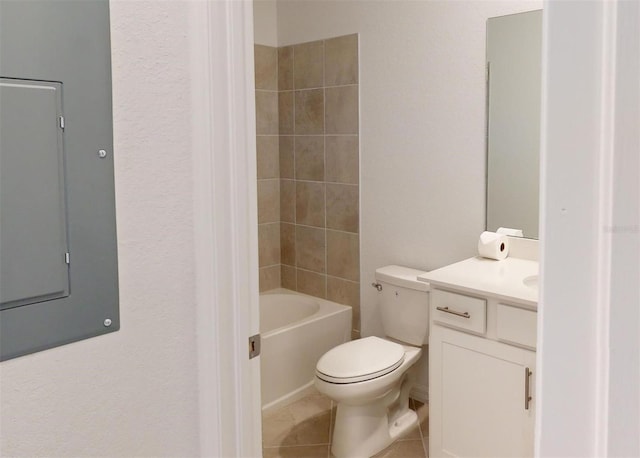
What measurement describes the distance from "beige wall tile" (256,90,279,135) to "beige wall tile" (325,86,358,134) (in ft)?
1.43

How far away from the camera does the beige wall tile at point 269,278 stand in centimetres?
363

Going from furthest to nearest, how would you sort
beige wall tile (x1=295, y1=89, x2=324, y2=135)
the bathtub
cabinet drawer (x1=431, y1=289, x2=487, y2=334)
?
beige wall tile (x1=295, y1=89, x2=324, y2=135) < the bathtub < cabinet drawer (x1=431, y1=289, x2=487, y2=334)

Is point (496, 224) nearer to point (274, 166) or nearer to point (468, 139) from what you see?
point (468, 139)

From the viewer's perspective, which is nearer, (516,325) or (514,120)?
(516,325)

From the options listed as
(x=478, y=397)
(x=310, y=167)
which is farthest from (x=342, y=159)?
(x=478, y=397)

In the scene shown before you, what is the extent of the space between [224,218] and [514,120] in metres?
1.75

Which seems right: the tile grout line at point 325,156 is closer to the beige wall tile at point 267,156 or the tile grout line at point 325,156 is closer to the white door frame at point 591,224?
the beige wall tile at point 267,156

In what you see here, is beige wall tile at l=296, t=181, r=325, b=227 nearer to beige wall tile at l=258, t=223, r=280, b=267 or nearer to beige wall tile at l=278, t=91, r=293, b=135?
beige wall tile at l=258, t=223, r=280, b=267

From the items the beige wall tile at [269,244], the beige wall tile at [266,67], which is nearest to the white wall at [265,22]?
the beige wall tile at [266,67]

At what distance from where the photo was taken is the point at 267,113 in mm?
3523

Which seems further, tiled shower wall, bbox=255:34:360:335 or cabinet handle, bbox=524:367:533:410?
Result: tiled shower wall, bbox=255:34:360:335

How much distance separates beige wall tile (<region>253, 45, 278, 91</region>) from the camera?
135 inches

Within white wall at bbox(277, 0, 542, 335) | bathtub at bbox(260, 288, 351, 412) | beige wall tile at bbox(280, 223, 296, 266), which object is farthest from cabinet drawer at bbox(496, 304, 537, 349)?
beige wall tile at bbox(280, 223, 296, 266)

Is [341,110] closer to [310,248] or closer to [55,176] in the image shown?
[310,248]
